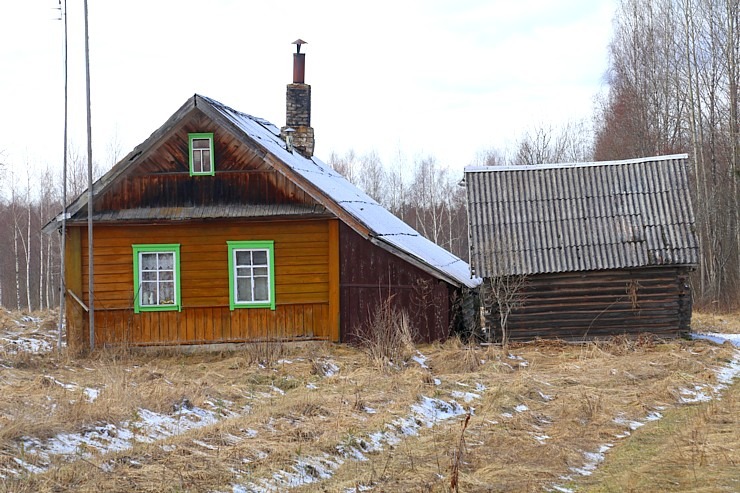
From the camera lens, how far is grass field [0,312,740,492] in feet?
23.9

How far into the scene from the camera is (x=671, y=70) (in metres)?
33.5

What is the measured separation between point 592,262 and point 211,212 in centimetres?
780

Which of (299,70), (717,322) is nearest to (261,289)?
(299,70)

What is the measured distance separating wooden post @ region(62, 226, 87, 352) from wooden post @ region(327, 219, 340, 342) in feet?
16.9

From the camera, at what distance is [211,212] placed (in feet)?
57.4

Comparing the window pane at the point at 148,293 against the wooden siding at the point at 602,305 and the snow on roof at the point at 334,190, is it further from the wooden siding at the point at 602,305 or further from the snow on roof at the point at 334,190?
the wooden siding at the point at 602,305

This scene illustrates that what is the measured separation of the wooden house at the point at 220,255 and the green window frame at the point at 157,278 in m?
0.02

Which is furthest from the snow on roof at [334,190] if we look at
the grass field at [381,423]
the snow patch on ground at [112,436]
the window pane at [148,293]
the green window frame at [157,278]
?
the snow patch on ground at [112,436]

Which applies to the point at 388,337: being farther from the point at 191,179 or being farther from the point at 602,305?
the point at 191,179

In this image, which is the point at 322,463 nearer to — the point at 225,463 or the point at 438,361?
the point at 225,463

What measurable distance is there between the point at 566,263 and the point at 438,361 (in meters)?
4.07

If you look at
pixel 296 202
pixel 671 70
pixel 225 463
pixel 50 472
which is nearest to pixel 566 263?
pixel 296 202

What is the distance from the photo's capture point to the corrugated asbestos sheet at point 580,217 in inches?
678

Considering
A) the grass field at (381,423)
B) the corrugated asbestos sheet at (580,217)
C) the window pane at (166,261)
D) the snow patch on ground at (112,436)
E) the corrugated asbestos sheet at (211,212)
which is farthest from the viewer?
the window pane at (166,261)
